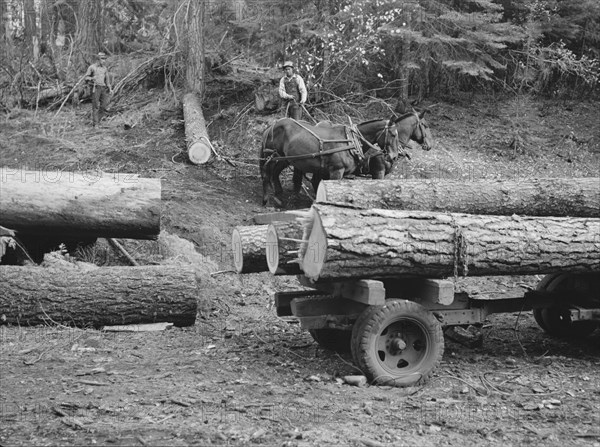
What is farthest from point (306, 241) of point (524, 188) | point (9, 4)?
point (9, 4)

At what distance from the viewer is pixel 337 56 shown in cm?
1848

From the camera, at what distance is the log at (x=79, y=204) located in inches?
347

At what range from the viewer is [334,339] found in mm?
7738

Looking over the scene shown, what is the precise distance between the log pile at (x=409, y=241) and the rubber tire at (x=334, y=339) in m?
0.78

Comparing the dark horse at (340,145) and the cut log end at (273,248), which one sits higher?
the dark horse at (340,145)

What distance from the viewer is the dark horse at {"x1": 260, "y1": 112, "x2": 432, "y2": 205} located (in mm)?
13648

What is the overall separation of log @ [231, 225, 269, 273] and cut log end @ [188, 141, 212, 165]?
8.16 meters

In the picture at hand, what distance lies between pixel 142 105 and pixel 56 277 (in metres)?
12.3

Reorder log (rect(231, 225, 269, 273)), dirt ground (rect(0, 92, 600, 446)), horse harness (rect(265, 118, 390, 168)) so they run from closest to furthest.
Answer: dirt ground (rect(0, 92, 600, 446)) < log (rect(231, 225, 269, 273)) < horse harness (rect(265, 118, 390, 168))

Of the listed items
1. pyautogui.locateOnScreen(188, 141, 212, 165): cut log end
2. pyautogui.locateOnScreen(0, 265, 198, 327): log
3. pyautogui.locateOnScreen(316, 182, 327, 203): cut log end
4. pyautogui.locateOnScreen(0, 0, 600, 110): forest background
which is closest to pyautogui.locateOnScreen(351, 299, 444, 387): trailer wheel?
pyautogui.locateOnScreen(316, 182, 327, 203): cut log end

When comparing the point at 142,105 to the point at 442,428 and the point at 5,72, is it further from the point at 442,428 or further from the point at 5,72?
the point at 442,428

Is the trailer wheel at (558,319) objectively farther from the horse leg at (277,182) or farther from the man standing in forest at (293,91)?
the man standing in forest at (293,91)

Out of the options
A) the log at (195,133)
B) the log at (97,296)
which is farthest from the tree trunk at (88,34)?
the log at (97,296)

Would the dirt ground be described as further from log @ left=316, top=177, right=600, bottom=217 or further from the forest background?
the forest background
